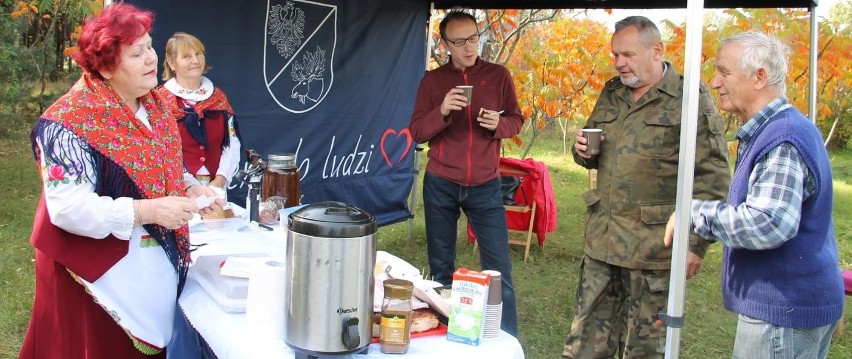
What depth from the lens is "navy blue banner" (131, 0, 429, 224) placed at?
400 centimetres

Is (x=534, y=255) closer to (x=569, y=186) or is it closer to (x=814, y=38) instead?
(x=814, y=38)

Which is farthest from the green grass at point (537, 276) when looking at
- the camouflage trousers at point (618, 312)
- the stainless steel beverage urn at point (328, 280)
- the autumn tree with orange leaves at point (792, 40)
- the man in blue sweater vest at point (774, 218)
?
the stainless steel beverage urn at point (328, 280)

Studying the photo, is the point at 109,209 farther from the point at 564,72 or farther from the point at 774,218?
the point at 564,72

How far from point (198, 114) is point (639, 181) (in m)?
2.09

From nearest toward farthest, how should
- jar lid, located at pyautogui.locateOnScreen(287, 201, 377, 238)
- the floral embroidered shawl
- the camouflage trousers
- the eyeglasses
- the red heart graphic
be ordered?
jar lid, located at pyautogui.locateOnScreen(287, 201, 377, 238) → the floral embroidered shawl → the camouflage trousers → the eyeglasses → the red heart graphic

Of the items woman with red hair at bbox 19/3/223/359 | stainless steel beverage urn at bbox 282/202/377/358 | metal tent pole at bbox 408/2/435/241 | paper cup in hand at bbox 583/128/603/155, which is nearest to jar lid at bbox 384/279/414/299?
stainless steel beverage urn at bbox 282/202/377/358

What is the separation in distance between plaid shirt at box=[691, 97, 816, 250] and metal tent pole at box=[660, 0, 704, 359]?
0.60 ft

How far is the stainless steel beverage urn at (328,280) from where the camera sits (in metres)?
1.59

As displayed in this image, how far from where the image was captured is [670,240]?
2.55 metres

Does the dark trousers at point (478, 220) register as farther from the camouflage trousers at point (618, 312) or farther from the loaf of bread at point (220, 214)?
the loaf of bread at point (220, 214)

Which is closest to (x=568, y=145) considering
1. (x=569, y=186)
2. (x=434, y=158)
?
(x=569, y=186)

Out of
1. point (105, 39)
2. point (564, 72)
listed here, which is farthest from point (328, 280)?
point (564, 72)

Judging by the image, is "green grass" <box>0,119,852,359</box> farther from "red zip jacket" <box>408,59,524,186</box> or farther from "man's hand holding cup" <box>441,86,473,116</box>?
"man's hand holding cup" <box>441,86,473,116</box>

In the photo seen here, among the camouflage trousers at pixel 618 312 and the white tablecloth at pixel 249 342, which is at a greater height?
the white tablecloth at pixel 249 342
